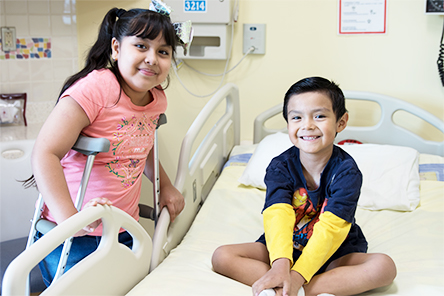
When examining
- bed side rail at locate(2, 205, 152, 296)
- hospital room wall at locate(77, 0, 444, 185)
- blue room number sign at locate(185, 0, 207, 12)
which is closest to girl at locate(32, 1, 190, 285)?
bed side rail at locate(2, 205, 152, 296)

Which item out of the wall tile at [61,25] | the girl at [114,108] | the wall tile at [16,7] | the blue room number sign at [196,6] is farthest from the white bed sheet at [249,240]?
the wall tile at [16,7]

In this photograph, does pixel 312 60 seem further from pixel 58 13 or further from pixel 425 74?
pixel 58 13

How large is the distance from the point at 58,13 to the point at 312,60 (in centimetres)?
143

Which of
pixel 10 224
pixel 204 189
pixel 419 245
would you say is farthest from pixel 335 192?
pixel 10 224

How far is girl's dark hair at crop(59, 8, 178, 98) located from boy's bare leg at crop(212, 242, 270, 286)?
59 centimetres

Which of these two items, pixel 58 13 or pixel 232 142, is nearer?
pixel 232 142

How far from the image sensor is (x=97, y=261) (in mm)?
1013

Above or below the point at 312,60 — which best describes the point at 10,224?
below

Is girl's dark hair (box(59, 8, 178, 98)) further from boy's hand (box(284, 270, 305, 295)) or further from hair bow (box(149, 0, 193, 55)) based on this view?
boy's hand (box(284, 270, 305, 295))

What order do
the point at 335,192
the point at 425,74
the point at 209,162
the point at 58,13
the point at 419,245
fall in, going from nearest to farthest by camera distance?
1. the point at 335,192
2. the point at 419,245
3. the point at 209,162
4. the point at 425,74
5. the point at 58,13

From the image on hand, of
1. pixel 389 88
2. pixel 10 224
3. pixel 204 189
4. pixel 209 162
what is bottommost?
pixel 10 224

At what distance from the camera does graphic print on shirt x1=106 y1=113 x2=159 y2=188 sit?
49.5 inches

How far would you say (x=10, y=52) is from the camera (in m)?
2.31

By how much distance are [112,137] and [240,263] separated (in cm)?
50
